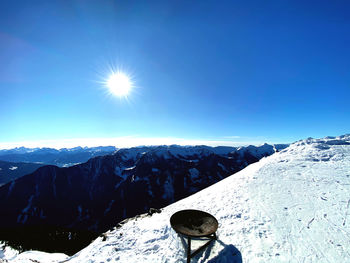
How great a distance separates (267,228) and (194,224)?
519 centimetres

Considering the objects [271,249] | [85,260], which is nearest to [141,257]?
[85,260]

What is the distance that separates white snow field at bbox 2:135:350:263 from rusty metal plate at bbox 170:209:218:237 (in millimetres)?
1447

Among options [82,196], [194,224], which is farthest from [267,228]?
[82,196]

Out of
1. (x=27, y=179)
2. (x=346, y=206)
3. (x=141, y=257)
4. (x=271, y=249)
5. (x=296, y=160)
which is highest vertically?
(x=296, y=160)

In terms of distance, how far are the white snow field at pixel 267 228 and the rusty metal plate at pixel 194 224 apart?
57.0 inches

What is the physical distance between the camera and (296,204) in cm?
1288

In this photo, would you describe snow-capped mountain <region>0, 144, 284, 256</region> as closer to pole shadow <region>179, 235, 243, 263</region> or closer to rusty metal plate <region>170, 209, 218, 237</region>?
rusty metal plate <region>170, 209, 218, 237</region>

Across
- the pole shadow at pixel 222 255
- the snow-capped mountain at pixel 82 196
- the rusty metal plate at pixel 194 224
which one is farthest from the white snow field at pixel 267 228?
the snow-capped mountain at pixel 82 196

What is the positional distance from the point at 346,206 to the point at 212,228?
11203 mm

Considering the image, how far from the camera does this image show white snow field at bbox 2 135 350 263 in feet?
28.5

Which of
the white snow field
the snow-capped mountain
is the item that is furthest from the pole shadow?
the snow-capped mountain

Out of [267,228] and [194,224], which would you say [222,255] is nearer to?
[194,224]

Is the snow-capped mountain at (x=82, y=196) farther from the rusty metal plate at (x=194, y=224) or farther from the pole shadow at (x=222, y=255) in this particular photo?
the pole shadow at (x=222, y=255)

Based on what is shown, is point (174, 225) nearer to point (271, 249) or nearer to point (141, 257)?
point (141, 257)
